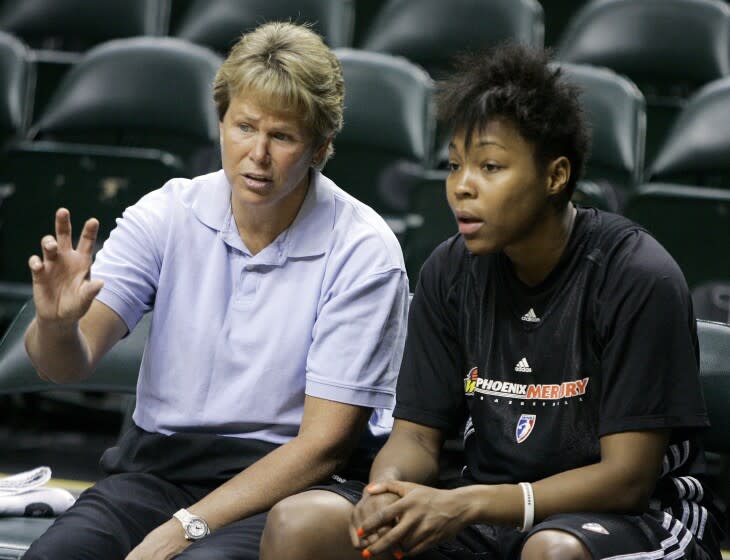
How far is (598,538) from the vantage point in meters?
1.89

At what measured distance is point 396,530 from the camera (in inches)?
75.6

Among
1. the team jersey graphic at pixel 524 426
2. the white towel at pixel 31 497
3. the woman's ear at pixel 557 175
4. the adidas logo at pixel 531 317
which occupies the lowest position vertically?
the white towel at pixel 31 497

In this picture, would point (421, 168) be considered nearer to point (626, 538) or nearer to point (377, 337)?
point (377, 337)

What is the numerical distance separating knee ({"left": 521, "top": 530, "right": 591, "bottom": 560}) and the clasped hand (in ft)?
0.46

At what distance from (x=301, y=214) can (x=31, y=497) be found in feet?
2.46

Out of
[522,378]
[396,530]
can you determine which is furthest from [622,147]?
[396,530]

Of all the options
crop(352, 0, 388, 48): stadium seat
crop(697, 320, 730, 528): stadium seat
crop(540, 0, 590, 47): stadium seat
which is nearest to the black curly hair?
crop(697, 320, 730, 528): stadium seat

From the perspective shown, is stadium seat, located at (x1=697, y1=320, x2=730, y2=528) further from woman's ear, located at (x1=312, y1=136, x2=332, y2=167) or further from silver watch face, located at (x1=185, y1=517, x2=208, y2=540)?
silver watch face, located at (x1=185, y1=517, x2=208, y2=540)

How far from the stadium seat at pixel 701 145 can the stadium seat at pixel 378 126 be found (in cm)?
81

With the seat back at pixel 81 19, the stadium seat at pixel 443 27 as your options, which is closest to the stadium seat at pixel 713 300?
the stadium seat at pixel 443 27

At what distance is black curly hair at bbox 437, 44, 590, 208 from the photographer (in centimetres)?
210

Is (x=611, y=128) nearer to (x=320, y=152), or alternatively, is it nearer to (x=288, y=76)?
(x=320, y=152)

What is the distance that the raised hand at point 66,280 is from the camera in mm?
2139

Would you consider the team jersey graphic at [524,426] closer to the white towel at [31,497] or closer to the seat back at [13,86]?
the white towel at [31,497]
